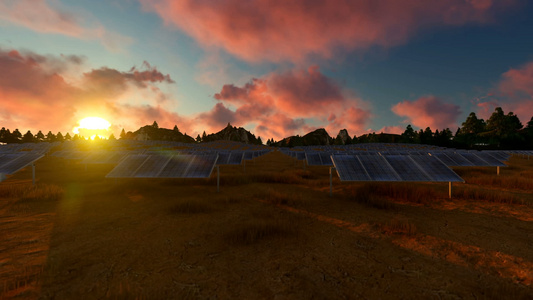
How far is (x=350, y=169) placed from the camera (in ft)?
53.1

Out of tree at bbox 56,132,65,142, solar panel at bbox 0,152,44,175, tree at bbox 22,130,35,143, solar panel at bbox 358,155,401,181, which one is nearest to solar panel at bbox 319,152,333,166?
solar panel at bbox 358,155,401,181

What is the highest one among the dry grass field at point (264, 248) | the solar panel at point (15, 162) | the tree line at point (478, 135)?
the tree line at point (478, 135)

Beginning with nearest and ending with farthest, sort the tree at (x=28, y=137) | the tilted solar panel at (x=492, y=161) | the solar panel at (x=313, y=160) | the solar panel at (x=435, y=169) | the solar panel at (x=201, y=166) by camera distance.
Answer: the solar panel at (x=435, y=169) < the solar panel at (x=201, y=166) < the tilted solar panel at (x=492, y=161) < the solar panel at (x=313, y=160) < the tree at (x=28, y=137)

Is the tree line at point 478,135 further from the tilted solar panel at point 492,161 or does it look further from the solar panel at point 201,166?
the solar panel at point 201,166

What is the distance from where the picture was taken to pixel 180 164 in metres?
18.1

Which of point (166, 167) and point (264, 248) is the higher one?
point (166, 167)

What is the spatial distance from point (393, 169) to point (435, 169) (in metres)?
3.12

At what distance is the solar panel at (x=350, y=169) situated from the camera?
14.9m

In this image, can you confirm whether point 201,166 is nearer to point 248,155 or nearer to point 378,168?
point 378,168

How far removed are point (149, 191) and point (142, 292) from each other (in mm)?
14419

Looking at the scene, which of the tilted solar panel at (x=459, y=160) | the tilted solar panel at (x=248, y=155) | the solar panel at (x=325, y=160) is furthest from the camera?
the tilted solar panel at (x=248, y=155)

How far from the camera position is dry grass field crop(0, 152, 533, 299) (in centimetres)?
577

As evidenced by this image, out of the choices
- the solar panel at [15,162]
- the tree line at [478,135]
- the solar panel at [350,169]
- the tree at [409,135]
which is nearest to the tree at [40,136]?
the tree line at [478,135]

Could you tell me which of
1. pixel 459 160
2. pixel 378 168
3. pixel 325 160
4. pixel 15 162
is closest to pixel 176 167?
pixel 15 162
